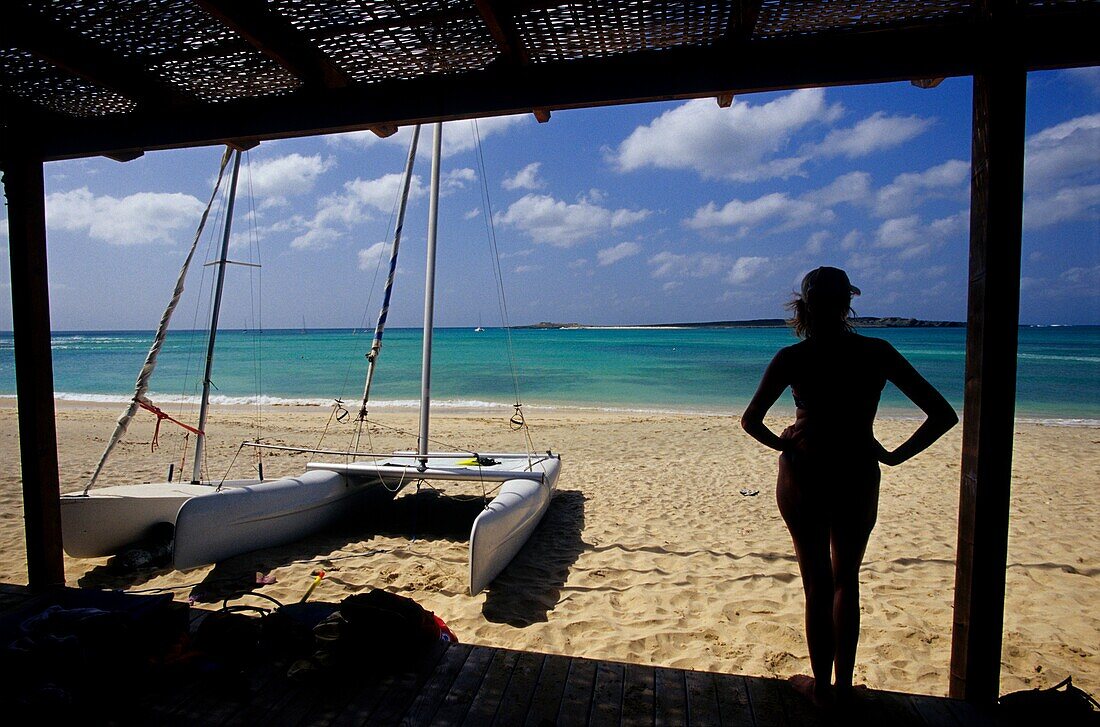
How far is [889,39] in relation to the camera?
84.7 inches

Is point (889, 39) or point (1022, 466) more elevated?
point (889, 39)

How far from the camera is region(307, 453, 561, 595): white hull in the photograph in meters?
4.31

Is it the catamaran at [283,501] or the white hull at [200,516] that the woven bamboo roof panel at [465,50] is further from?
the white hull at [200,516]

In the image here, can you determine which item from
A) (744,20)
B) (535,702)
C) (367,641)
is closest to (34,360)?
(367,641)

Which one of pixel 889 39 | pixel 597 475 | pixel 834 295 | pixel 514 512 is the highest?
pixel 889 39

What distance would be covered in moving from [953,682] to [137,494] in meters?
5.97

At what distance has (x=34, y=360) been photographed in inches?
121

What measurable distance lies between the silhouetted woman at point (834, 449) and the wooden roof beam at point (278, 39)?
216 cm

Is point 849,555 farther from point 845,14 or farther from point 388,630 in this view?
point 845,14

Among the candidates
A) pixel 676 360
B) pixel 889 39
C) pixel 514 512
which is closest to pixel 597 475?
pixel 514 512

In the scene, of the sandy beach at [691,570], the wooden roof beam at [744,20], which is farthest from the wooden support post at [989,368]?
the sandy beach at [691,570]

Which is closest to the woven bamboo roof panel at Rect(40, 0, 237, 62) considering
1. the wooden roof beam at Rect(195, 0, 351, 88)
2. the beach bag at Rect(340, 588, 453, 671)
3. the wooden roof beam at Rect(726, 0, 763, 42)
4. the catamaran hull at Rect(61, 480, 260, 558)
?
the wooden roof beam at Rect(195, 0, 351, 88)

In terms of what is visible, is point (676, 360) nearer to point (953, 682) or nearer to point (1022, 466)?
point (1022, 466)

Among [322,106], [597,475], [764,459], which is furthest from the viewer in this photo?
[764,459]
